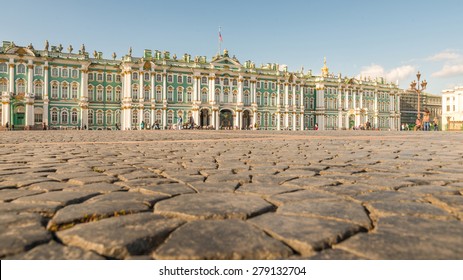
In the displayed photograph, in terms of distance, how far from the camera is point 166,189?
313 centimetres

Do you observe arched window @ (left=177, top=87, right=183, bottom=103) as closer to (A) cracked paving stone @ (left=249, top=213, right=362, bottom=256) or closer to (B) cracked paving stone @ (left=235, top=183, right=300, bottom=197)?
(B) cracked paving stone @ (left=235, top=183, right=300, bottom=197)

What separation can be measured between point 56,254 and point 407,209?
211cm

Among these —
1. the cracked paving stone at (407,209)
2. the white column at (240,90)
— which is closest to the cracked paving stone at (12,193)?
the cracked paving stone at (407,209)

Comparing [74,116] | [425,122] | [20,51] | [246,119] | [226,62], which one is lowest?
[425,122]

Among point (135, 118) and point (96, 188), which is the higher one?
point (135, 118)

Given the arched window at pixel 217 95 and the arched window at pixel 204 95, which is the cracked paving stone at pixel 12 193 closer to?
the arched window at pixel 204 95

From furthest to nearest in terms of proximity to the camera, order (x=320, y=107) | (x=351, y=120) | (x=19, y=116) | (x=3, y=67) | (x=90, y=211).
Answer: (x=351, y=120) → (x=320, y=107) → (x=19, y=116) → (x=3, y=67) → (x=90, y=211)

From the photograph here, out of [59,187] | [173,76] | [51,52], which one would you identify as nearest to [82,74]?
[51,52]

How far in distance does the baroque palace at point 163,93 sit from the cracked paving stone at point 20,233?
153 ft

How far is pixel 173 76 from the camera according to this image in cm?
5153

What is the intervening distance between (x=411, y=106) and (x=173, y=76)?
56.6m

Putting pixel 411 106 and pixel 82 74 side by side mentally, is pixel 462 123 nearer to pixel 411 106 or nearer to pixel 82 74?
pixel 411 106

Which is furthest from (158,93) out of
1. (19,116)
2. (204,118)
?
(19,116)

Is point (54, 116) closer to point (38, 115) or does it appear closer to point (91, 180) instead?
point (38, 115)
